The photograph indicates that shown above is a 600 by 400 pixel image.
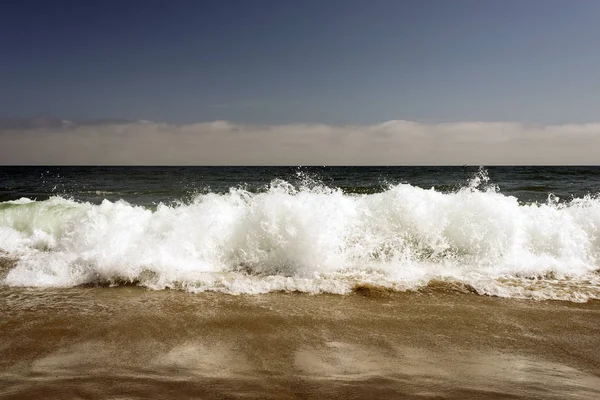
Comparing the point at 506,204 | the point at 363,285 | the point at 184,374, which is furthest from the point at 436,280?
the point at 184,374

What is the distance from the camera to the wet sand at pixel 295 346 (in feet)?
9.47

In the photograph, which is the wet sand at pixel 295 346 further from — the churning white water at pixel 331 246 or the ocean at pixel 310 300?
the churning white water at pixel 331 246

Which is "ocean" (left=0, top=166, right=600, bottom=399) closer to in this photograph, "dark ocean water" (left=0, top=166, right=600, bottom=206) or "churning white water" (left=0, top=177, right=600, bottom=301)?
"churning white water" (left=0, top=177, right=600, bottom=301)

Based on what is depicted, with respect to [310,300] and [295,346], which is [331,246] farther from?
[295,346]

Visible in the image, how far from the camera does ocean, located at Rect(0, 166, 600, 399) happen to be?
3041mm

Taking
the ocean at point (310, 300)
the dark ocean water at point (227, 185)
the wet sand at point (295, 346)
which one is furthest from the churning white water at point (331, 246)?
the dark ocean water at point (227, 185)

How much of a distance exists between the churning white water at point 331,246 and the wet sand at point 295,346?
54 centimetres

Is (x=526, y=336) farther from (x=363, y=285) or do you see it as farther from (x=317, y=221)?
(x=317, y=221)

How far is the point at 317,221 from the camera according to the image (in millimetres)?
6750

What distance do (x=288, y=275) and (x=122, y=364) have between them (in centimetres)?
299

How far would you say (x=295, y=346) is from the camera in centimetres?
362

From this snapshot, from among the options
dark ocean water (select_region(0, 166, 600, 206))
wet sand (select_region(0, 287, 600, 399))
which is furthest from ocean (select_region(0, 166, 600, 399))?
dark ocean water (select_region(0, 166, 600, 206))

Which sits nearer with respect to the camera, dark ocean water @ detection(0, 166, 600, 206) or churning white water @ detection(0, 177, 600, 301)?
churning white water @ detection(0, 177, 600, 301)

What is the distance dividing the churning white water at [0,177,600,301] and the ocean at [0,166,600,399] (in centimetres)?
3
